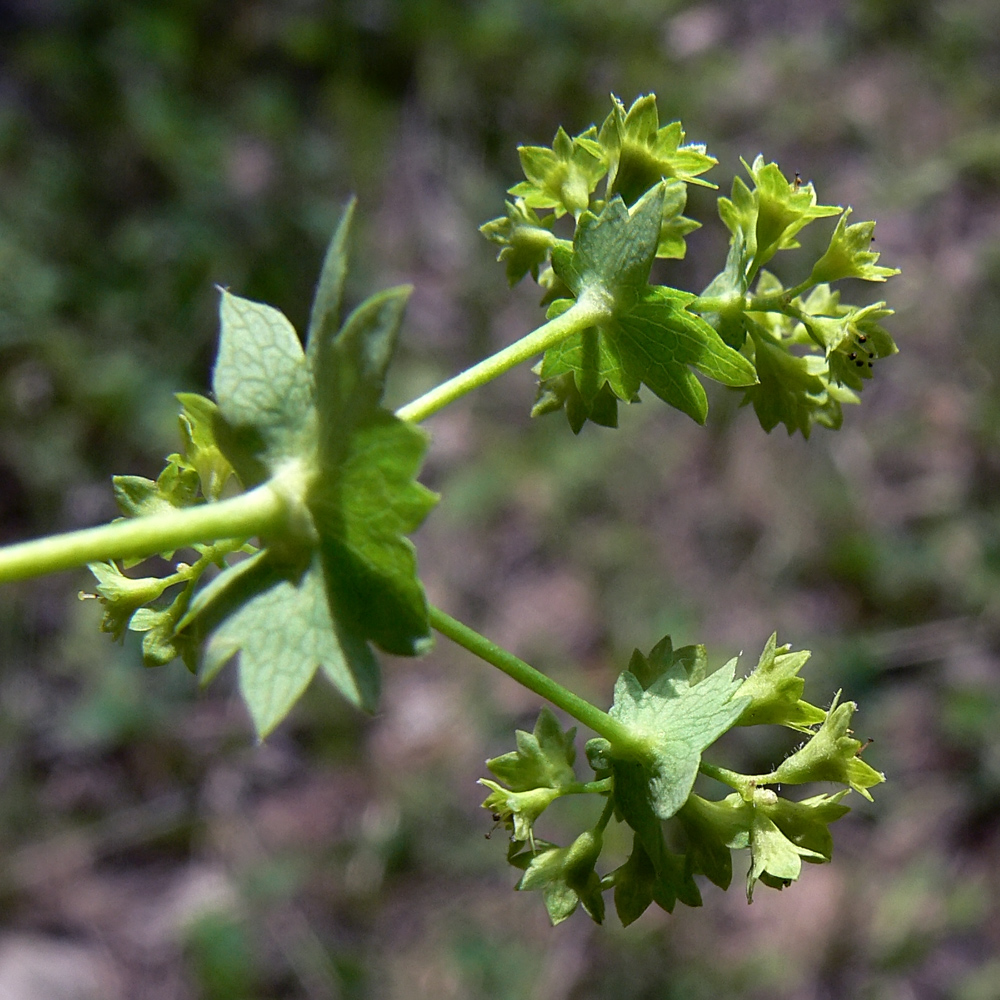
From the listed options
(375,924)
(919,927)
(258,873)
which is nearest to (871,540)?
(919,927)

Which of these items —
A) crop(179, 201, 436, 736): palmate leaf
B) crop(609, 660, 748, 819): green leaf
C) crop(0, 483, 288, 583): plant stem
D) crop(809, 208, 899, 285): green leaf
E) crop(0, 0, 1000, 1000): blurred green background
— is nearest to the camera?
crop(0, 483, 288, 583): plant stem

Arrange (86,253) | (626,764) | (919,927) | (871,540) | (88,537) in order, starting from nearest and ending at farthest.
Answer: (88,537), (626,764), (919,927), (871,540), (86,253)

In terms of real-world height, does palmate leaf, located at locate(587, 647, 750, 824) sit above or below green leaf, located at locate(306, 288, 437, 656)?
below

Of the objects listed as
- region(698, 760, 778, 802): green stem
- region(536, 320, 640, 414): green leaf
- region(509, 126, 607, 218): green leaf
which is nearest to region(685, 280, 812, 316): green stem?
region(536, 320, 640, 414): green leaf

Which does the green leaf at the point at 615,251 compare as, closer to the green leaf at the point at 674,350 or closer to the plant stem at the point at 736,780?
the green leaf at the point at 674,350

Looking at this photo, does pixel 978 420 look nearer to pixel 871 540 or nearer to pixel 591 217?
pixel 871 540

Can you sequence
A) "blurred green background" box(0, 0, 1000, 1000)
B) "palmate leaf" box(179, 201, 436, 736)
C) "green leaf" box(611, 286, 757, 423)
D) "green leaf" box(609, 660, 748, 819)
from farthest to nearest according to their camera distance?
"blurred green background" box(0, 0, 1000, 1000), "green leaf" box(611, 286, 757, 423), "green leaf" box(609, 660, 748, 819), "palmate leaf" box(179, 201, 436, 736)

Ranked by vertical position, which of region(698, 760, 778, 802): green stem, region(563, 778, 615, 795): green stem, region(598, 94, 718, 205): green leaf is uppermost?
region(598, 94, 718, 205): green leaf

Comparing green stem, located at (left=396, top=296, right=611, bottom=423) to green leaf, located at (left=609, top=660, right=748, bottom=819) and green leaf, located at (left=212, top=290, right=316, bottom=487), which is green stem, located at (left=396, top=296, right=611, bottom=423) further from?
green leaf, located at (left=609, top=660, right=748, bottom=819)
